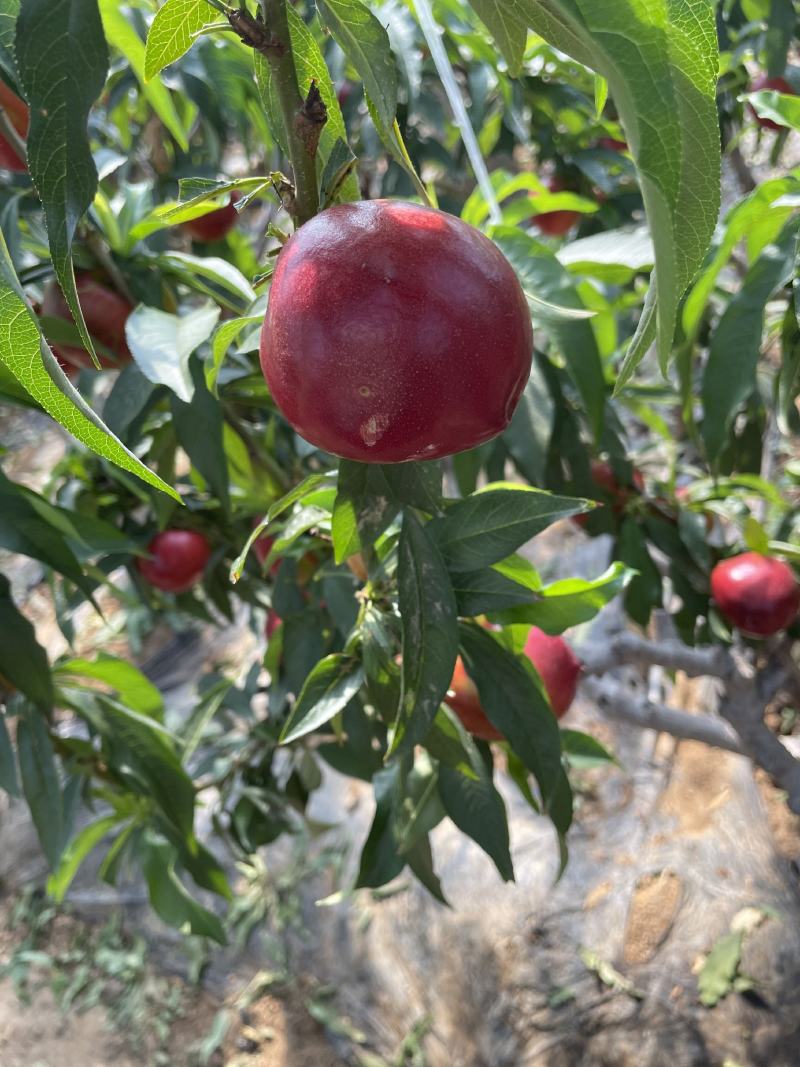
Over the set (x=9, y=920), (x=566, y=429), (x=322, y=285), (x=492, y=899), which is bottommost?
(x=9, y=920)

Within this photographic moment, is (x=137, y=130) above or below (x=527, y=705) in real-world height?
above

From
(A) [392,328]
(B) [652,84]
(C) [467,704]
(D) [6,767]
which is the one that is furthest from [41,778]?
(B) [652,84]

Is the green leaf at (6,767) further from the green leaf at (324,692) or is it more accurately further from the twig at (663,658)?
the twig at (663,658)

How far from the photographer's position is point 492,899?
1515 mm

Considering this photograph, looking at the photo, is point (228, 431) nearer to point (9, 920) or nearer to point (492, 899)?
point (492, 899)

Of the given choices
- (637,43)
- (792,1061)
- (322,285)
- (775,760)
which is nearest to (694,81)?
(637,43)

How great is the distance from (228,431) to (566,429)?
0.31 meters

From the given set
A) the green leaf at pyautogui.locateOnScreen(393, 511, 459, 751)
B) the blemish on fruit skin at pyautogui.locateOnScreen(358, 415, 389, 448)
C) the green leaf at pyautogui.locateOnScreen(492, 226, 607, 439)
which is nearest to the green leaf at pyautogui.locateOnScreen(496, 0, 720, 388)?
the blemish on fruit skin at pyautogui.locateOnScreen(358, 415, 389, 448)

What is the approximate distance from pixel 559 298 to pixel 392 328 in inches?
13.9

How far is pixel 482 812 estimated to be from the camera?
563 mm

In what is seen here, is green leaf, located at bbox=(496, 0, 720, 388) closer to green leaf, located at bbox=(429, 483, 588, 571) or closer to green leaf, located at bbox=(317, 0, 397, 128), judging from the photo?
green leaf, located at bbox=(317, 0, 397, 128)

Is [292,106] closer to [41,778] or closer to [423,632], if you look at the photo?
[423,632]

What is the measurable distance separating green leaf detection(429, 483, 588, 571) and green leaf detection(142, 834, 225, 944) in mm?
564

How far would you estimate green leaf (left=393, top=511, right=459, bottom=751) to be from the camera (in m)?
0.42
